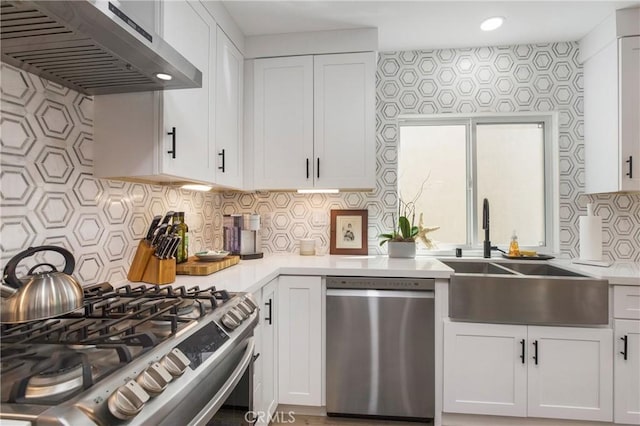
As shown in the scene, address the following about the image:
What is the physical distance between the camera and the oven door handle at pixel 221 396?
0.84 metres

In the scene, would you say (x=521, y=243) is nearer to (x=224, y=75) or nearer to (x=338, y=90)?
(x=338, y=90)

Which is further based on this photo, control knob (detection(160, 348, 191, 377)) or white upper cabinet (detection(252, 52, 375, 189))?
white upper cabinet (detection(252, 52, 375, 189))

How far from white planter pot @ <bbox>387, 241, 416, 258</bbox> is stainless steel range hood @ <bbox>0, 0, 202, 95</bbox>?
1.70m

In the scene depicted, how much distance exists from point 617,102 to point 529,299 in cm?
141

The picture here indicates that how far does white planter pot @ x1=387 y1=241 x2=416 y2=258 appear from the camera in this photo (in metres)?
2.45

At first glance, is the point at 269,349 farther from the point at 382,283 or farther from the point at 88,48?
the point at 88,48

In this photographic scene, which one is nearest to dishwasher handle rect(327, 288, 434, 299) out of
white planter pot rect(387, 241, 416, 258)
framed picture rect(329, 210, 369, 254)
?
white planter pot rect(387, 241, 416, 258)

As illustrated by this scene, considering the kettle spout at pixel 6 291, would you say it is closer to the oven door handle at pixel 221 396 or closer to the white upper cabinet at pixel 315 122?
the oven door handle at pixel 221 396

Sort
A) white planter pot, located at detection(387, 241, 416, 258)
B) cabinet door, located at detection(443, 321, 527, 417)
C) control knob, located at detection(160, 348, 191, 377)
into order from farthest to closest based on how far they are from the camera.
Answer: white planter pot, located at detection(387, 241, 416, 258), cabinet door, located at detection(443, 321, 527, 417), control knob, located at detection(160, 348, 191, 377)

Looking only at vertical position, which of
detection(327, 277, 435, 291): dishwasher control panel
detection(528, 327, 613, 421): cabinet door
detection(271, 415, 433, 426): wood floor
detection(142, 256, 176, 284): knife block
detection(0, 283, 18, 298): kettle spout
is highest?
detection(0, 283, 18, 298): kettle spout

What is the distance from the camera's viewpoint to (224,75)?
2096 millimetres

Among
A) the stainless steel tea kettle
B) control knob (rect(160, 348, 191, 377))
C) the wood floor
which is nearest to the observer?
control knob (rect(160, 348, 191, 377))

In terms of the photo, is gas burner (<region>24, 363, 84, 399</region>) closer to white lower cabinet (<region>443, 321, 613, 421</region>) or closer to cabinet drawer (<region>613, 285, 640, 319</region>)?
white lower cabinet (<region>443, 321, 613, 421</region>)

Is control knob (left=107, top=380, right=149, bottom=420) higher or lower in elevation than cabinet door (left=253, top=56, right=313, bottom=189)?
lower
